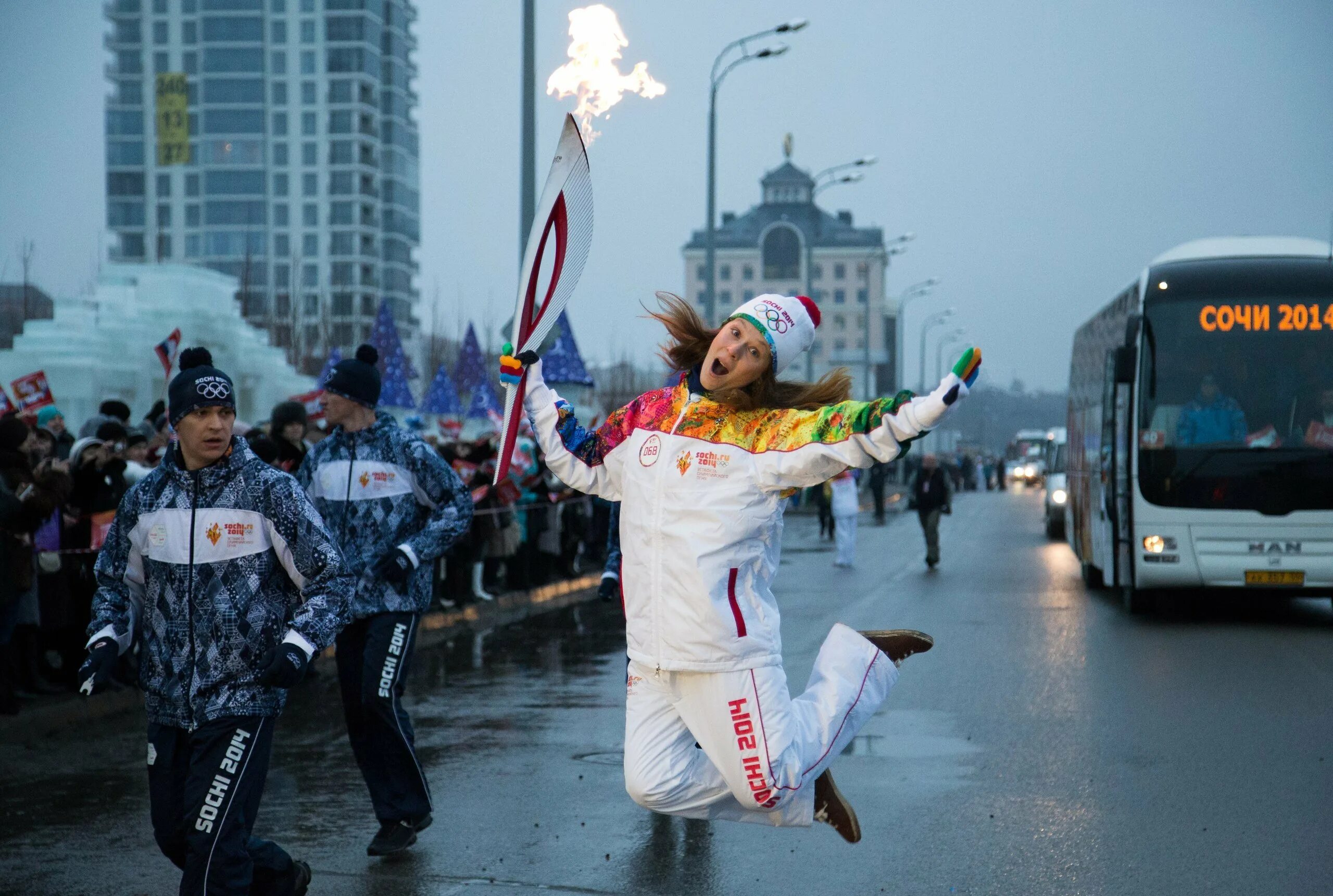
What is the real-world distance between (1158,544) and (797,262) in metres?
147

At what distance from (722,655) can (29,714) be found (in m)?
5.78

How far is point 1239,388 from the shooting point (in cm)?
1412

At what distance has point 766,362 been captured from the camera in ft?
15.5

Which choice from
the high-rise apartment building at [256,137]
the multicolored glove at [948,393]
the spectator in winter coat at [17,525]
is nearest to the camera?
the multicolored glove at [948,393]

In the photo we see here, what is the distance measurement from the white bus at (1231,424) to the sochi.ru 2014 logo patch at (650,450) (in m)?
10.4

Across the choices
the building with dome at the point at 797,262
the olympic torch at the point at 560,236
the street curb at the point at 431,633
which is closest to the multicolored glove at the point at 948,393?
the olympic torch at the point at 560,236

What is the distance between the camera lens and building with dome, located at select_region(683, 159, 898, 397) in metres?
159

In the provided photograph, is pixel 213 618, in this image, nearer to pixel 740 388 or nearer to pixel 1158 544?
pixel 740 388

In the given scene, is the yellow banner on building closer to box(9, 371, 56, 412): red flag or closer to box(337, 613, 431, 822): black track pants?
box(9, 371, 56, 412): red flag

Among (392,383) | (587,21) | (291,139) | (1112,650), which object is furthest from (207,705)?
(291,139)

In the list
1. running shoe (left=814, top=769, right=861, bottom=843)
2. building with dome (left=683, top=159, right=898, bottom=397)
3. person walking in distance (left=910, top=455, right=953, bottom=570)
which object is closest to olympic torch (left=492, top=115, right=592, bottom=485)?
running shoe (left=814, top=769, right=861, bottom=843)

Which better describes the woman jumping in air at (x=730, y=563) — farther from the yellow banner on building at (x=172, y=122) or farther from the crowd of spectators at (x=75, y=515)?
the yellow banner on building at (x=172, y=122)

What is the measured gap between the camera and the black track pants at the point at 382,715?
602 centimetres

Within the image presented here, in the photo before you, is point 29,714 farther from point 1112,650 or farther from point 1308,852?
point 1112,650
